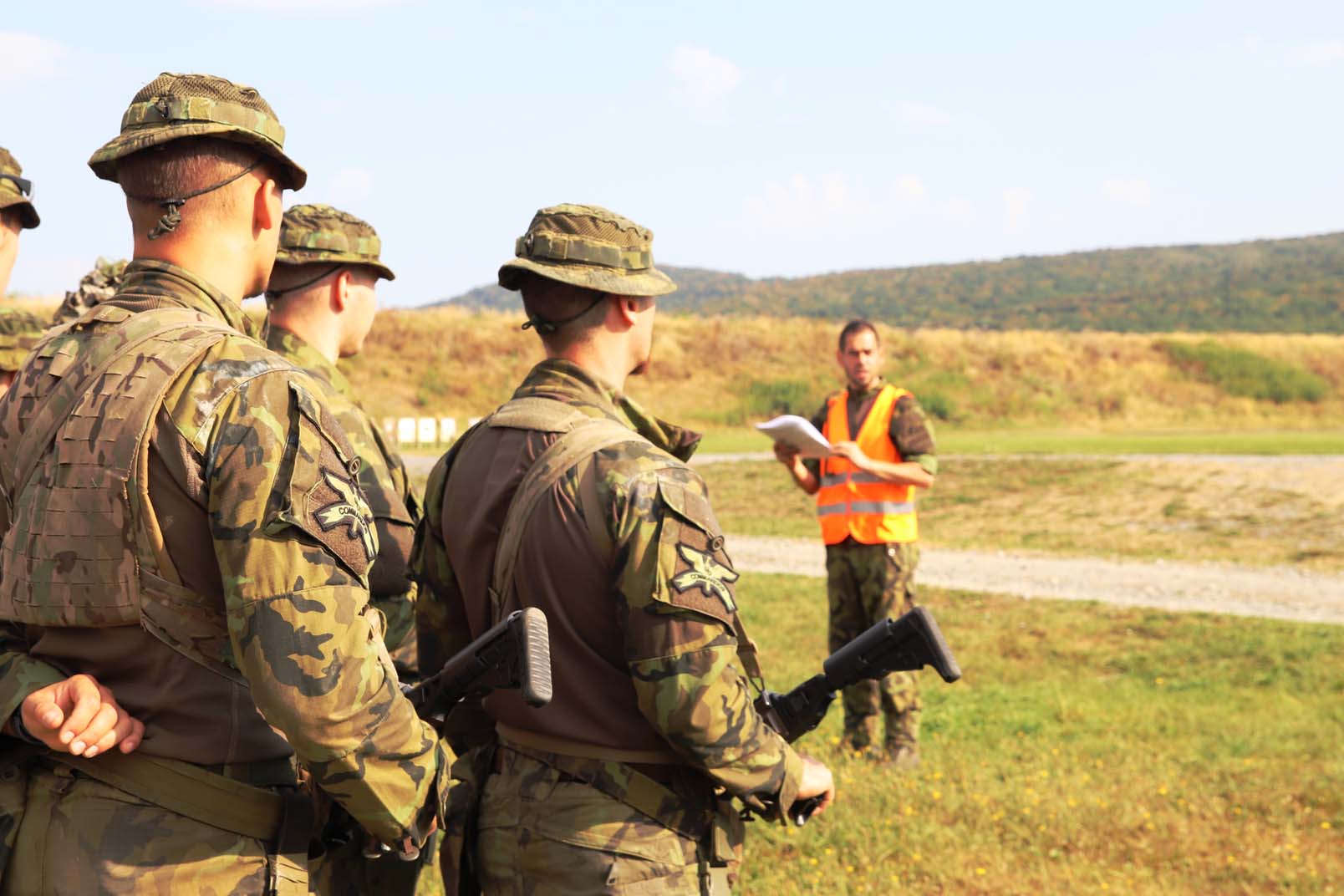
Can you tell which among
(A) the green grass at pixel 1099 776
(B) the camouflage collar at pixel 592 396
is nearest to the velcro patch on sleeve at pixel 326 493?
(B) the camouflage collar at pixel 592 396

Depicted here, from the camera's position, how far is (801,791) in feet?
10.2

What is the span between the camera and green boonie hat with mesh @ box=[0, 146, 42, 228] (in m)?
4.42

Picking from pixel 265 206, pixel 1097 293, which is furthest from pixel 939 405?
pixel 1097 293

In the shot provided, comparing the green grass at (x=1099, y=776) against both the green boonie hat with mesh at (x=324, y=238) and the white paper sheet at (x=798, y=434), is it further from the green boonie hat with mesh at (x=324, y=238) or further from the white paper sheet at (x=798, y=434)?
the green boonie hat with mesh at (x=324, y=238)

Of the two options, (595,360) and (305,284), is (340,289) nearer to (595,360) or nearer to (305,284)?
(305,284)

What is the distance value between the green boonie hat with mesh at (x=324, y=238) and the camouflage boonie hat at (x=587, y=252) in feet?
4.26

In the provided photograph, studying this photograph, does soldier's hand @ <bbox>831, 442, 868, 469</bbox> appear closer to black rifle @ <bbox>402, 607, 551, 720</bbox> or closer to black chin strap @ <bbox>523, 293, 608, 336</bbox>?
black chin strap @ <bbox>523, 293, 608, 336</bbox>

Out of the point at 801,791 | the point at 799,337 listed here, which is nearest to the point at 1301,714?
the point at 801,791

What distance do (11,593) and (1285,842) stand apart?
5.43 m

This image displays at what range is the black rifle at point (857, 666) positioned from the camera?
3.10m

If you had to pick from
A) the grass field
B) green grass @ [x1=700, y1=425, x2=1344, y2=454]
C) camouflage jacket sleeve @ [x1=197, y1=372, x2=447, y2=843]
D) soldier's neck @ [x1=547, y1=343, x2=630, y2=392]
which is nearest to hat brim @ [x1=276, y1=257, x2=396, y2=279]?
soldier's neck @ [x1=547, y1=343, x2=630, y2=392]

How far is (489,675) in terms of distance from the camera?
2639mm

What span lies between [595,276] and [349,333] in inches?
65.0

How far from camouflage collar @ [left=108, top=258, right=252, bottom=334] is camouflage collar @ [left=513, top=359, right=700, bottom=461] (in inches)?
33.6
